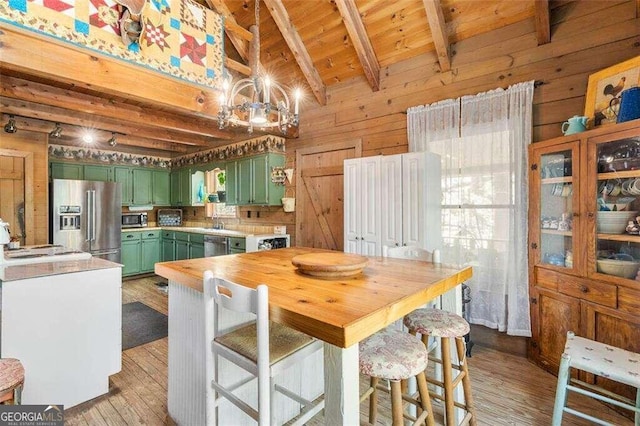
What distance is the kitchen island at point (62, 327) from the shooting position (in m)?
1.84

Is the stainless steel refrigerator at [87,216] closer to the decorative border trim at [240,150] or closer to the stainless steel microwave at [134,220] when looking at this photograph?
the stainless steel microwave at [134,220]

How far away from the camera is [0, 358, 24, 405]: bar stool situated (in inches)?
53.7

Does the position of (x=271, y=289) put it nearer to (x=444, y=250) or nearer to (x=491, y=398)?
(x=491, y=398)

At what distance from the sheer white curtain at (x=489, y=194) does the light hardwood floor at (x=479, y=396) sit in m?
0.36

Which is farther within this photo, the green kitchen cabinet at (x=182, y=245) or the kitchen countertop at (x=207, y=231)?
the green kitchen cabinet at (x=182, y=245)

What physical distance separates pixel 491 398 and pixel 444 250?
1318 mm

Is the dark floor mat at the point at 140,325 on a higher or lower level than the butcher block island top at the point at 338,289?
A: lower

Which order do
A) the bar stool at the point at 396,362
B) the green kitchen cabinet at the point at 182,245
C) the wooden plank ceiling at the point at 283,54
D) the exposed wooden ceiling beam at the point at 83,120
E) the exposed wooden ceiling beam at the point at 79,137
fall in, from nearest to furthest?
the bar stool at the point at 396,362 → the wooden plank ceiling at the point at 283,54 → the exposed wooden ceiling beam at the point at 83,120 → the exposed wooden ceiling beam at the point at 79,137 → the green kitchen cabinet at the point at 182,245

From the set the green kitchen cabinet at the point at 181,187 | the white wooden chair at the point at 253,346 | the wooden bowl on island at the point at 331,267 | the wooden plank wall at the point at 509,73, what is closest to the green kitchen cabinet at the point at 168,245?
the green kitchen cabinet at the point at 181,187

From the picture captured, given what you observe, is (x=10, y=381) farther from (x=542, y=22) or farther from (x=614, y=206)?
(x=542, y=22)

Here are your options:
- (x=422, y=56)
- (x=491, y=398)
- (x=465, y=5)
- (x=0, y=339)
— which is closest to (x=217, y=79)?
(x=422, y=56)

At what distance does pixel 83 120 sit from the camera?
3838 millimetres

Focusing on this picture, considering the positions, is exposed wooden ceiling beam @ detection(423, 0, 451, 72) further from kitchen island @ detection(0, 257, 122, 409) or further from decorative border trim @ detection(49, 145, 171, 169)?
decorative border trim @ detection(49, 145, 171, 169)

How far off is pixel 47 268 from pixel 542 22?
14.1 ft
